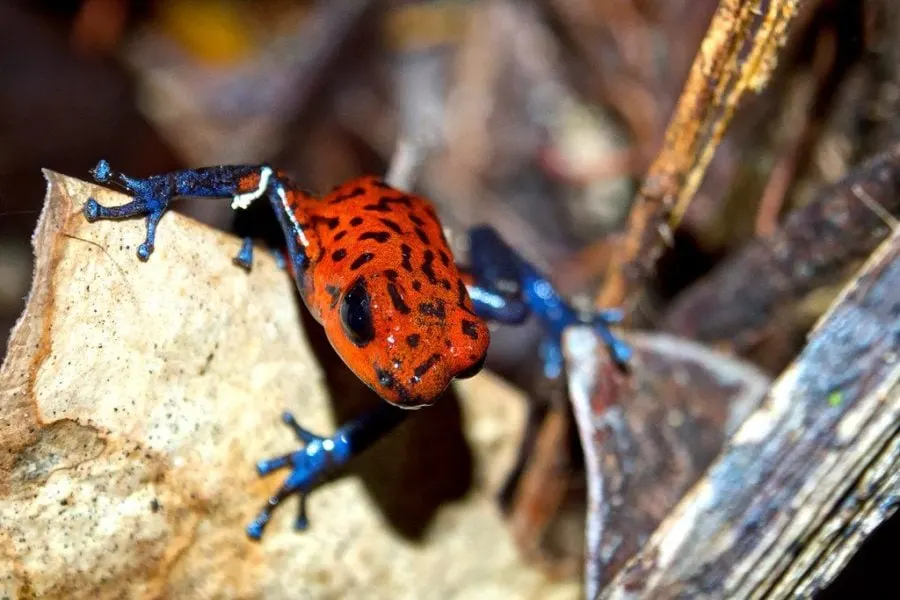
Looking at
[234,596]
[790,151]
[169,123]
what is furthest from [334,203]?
[169,123]

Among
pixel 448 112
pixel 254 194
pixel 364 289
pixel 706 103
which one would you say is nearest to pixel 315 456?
pixel 364 289

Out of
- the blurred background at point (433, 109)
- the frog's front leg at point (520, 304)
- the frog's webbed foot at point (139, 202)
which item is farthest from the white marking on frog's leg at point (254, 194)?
the blurred background at point (433, 109)

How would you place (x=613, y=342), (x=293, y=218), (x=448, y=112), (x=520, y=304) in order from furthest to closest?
(x=448, y=112) → (x=520, y=304) → (x=613, y=342) → (x=293, y=218)

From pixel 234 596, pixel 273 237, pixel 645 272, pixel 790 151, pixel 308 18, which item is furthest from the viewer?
pixel 308 18

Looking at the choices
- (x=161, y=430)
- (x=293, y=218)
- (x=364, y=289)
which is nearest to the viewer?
(x=161, y=430)

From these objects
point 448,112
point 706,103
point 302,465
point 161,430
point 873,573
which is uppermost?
point 706,103

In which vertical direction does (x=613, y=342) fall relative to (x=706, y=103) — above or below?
below

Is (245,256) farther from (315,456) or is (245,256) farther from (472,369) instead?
(472,369)

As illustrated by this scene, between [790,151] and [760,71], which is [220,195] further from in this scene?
[790,151]
